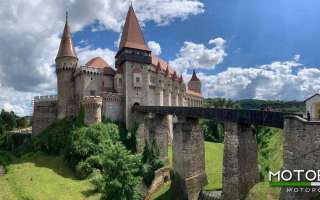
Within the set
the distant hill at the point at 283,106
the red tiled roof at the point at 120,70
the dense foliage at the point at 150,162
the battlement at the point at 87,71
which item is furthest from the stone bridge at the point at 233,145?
the battlement at the point at 87,71

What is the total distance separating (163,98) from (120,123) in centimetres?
1219

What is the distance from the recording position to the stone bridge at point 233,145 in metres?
17.9

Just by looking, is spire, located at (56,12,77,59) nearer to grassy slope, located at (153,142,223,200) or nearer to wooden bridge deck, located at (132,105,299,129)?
wooden bridge deck, located at (132,105,299,129)

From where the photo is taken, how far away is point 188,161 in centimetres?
3180

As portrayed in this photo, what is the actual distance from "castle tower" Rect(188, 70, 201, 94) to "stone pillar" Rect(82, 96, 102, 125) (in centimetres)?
4571

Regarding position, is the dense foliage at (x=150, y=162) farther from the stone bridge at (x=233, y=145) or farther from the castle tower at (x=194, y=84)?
the castle tower at (x=194, y=84)

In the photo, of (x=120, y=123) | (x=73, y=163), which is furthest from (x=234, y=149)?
(x=120, y=123)

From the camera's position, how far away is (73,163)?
39.4m

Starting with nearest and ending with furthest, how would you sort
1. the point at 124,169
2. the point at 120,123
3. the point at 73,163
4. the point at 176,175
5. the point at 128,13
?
the point at 124,169
the point at 176,175
the point at 73,163
the point at 120,123
the point at 128,13

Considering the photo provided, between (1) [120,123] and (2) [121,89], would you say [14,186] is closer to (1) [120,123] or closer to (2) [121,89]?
(1) [120,123]

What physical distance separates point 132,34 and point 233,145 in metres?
34.4

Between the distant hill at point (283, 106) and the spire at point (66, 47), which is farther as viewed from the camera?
the spire at point (66, 47)

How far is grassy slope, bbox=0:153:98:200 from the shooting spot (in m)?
31.3

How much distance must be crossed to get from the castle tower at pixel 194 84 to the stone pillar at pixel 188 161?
54.4 m
